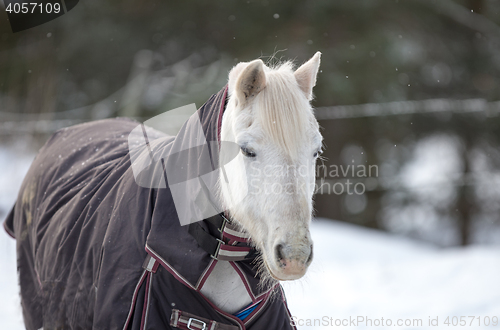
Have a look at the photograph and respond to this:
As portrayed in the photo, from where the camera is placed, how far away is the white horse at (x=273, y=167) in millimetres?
1072

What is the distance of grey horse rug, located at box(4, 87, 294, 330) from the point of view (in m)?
1.25

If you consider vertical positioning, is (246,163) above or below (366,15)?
below

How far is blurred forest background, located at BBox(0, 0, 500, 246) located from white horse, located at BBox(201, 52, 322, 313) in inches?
164

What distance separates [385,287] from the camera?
3164mm

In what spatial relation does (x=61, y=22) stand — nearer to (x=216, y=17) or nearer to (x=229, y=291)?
(x=216, y=17)

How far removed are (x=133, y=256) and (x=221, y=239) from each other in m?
0.29

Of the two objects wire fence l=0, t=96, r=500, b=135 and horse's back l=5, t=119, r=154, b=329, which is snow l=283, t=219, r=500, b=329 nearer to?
horse's back l=5, t=119, r=154, b=329

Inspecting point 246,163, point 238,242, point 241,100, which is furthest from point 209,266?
point 241,100

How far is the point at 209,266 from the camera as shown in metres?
1.25

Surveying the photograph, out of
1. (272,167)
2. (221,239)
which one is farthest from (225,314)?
(272,167)

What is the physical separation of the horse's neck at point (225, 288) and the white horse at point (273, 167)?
0.01 m

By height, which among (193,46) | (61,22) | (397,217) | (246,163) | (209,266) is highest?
(61,22)

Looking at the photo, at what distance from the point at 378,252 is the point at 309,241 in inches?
129

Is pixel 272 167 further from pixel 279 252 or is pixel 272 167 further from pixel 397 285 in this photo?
pixel 397 285
